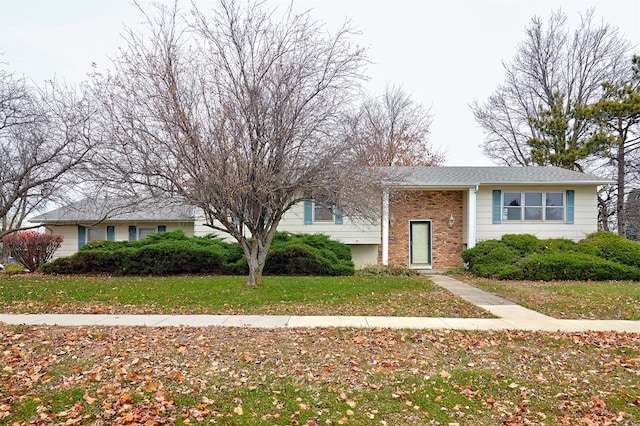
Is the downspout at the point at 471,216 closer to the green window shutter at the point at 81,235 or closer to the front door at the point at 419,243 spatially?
the front door at the point at 419,243

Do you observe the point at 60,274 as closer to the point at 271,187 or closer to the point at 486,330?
the point at 271,187

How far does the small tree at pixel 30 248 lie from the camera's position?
16.0 meters

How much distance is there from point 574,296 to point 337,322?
700 cm

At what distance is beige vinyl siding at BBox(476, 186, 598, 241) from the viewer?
1634 centimetres

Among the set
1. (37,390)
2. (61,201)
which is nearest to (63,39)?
(61,201)

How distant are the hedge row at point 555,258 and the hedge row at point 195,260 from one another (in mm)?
5215

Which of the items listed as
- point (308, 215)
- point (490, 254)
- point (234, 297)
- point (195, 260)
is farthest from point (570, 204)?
point (195, 260)

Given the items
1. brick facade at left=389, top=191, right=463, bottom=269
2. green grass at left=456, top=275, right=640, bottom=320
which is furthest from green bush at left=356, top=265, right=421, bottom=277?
brick facade at left=389, top=191, right=463, bottom=269

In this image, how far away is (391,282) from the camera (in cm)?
1231

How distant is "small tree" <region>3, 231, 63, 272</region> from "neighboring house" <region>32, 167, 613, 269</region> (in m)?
6.39

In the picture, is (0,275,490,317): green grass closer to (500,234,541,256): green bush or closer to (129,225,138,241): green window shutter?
(500,234,541,256): green bush

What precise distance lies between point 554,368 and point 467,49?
48.9 feet

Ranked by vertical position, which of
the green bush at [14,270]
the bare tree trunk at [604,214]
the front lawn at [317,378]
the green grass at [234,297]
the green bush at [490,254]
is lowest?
the green bush at [14,270]

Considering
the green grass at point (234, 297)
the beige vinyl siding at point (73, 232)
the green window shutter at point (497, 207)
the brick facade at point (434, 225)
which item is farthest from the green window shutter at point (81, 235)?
the green window shutter at point (497, 207)
